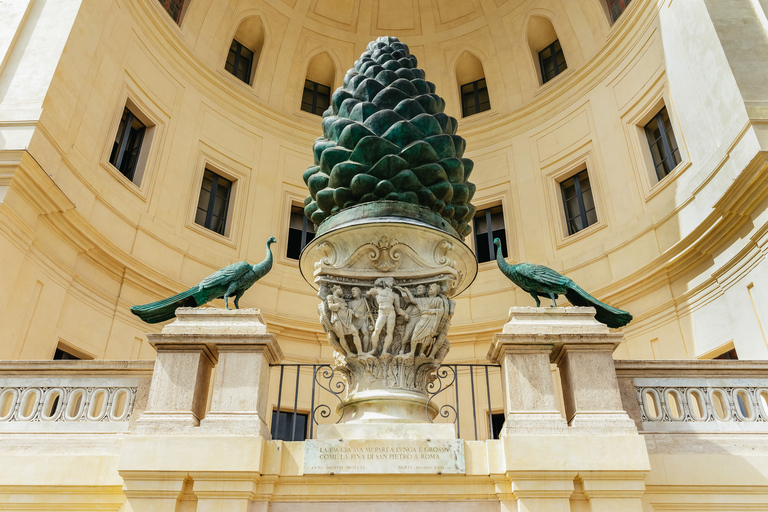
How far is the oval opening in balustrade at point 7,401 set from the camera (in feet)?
19.0

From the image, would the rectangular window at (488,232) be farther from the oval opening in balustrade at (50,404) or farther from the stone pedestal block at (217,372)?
the oval opening in balustrade at (50,404)

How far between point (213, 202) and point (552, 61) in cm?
1142

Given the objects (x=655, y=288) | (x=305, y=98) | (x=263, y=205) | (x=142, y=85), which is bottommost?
(x=655, y=288)

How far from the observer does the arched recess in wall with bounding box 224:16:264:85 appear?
19281 millimetres

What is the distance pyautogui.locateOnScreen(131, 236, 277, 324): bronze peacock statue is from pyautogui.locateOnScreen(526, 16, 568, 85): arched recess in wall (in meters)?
15.3

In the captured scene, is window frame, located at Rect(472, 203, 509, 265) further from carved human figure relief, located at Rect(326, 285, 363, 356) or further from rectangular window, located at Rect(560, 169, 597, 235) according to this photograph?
carved human figure relief, located at Rect(326, 285, 363, 356)

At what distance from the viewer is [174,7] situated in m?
17.5

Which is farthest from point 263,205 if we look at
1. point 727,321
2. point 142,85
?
point 727,321

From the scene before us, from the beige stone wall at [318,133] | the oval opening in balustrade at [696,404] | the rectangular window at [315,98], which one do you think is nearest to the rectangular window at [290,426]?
the beige stone wall at [318,133]

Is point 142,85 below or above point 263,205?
above

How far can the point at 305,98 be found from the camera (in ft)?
66.8

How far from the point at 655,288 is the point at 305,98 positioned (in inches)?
494

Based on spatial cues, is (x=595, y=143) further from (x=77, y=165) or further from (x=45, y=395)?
(x=45, y=395)

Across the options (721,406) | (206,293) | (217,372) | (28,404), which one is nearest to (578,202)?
(721,406)
